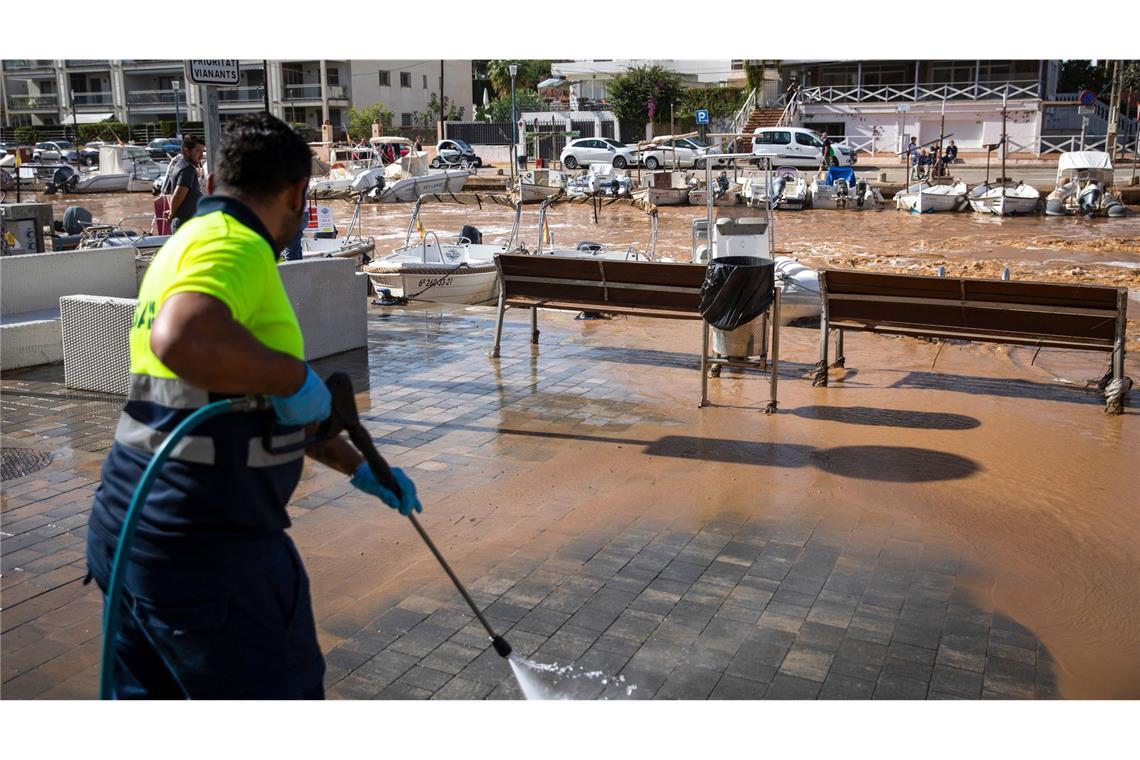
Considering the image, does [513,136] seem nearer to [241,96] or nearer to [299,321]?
[241,96]

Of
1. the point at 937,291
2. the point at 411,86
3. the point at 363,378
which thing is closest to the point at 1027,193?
the point at 937,291

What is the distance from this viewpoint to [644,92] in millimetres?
53688

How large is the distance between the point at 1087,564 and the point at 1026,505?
2.63 ft

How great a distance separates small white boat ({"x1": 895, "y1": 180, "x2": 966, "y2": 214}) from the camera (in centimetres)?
3158

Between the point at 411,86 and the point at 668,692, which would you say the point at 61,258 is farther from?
the point at 411,86

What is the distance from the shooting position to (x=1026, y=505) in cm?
584

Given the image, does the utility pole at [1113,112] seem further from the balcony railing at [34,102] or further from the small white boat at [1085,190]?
the balcony railing at [34,102]

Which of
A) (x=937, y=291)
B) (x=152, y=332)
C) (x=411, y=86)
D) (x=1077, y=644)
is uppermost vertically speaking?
(x=411, y=86)

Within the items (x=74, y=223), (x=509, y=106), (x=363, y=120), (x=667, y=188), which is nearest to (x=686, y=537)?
(x=74, y=223)

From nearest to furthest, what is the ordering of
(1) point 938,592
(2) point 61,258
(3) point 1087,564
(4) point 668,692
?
(4) point 668,692, (1) point 938,592, (3) point 1087,564, (2) point 61,258

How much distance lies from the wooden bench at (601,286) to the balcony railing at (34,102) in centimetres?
6637

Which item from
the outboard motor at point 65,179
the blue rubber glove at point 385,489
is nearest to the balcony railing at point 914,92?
the outboard motor at point 65,179

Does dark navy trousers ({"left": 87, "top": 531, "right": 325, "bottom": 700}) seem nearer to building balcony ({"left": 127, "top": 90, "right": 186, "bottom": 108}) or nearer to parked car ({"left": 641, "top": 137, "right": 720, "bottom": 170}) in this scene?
parked car ({"left": 641, "top": 137, "right": 720, "bottom": 170})

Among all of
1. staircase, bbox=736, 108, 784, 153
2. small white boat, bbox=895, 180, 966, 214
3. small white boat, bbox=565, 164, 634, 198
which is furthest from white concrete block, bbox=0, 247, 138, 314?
staircase, bbox=736, 108, 784, 153
